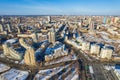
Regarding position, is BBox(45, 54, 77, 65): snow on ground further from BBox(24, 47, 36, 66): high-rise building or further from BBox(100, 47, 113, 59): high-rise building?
BBox(100, 47, 113, 59): high-rise building

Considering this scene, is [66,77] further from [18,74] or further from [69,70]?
[18,74]

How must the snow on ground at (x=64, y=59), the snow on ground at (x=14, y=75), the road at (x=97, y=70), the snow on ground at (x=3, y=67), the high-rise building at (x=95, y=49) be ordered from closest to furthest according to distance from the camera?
the road at (x=97, y=70) < the snow on ground at (x=14, y=75) < the snow on ground at (x=3, y=67) < the snow on ground at (x=64, y=59) < the high-rise building at (x=95, y=49)

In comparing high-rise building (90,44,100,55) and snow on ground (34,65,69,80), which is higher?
high-rise building (90,44,100,55)

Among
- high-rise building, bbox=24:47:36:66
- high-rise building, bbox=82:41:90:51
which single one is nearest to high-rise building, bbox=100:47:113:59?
high-rise building, bbox=82:41:90:51

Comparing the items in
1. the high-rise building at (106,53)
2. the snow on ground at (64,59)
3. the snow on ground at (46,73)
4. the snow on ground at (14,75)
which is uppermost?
the high-rise building at (106,53)

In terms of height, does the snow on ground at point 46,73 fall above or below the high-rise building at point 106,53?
below

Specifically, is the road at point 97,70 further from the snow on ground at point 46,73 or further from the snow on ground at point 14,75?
the snow on ground at point 14,75

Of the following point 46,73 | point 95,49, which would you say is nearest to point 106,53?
point 95,49

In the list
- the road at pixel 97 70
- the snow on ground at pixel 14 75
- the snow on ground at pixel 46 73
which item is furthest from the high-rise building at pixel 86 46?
the snow on ground at pixel 14 75

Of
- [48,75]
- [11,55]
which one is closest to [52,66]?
[48,75]
